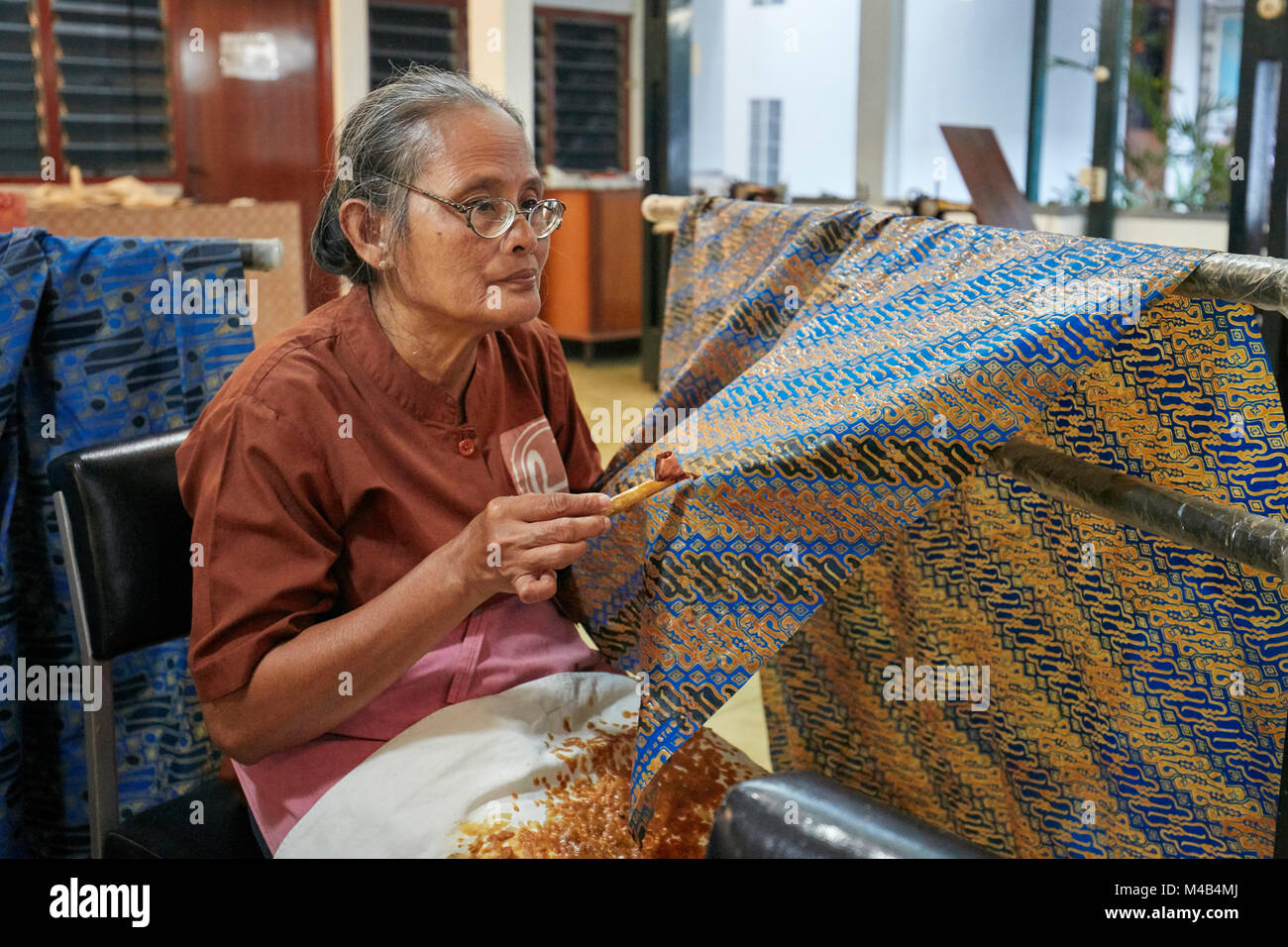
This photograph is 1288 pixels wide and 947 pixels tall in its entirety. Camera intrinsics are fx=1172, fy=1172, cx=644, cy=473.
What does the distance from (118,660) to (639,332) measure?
6.69 m

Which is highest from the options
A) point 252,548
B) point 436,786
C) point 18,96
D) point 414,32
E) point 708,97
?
point 414,32

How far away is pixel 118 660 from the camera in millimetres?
1792

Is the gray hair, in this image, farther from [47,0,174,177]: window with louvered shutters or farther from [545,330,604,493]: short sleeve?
[47,0,174,177]: window with louvered shutters

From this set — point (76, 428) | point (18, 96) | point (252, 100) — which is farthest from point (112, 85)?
point (76, 428)

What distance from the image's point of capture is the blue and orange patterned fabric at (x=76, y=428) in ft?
5.49

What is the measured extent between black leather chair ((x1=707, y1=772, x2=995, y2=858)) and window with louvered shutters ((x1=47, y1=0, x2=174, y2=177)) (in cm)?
733

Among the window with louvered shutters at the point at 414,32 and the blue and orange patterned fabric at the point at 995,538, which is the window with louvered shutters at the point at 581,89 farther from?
the blue and orange patterned fabric at the point at 995,538

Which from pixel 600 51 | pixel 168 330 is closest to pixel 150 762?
pixel 168 330

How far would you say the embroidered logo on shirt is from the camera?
4.68ft

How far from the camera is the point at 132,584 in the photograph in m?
1.34

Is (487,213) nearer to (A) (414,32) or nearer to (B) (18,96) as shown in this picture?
(B) (18,96)

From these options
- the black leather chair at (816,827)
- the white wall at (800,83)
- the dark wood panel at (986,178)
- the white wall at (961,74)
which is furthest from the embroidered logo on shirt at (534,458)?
the white wall at (800,83)

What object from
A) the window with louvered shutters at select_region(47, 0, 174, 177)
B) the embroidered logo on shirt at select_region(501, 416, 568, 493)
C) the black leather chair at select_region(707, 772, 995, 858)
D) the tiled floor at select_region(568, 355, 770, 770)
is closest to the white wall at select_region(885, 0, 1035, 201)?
the tiled floor at select_region(568, 355, 770, 770)

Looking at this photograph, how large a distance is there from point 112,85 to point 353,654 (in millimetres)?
7035
